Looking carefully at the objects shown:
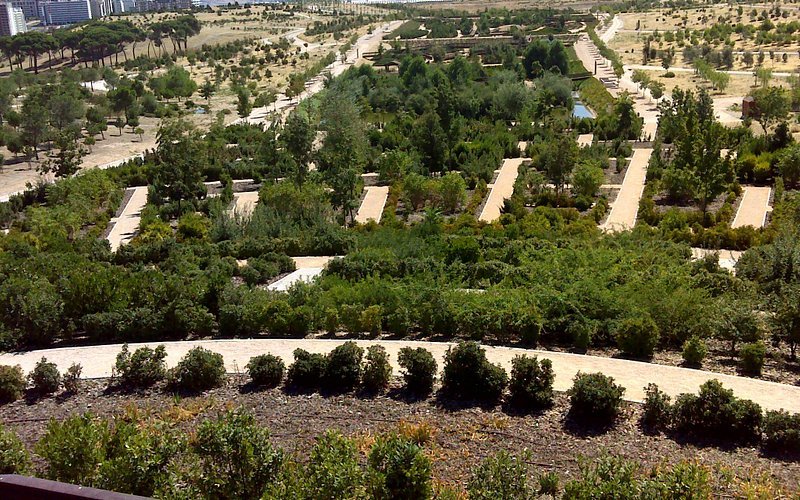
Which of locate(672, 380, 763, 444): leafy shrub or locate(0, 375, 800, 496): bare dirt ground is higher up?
locate(672, 380, 763, 444): leafy shrub

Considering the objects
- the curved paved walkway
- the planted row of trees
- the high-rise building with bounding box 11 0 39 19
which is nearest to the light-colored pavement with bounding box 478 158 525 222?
the curved paved walkway

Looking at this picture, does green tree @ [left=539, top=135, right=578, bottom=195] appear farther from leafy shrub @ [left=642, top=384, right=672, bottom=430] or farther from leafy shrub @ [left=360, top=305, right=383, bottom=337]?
leafy shrub @ [left=642, top=384, right=672, bottom=430]

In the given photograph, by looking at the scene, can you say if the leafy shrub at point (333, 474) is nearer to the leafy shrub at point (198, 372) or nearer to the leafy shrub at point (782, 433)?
the leafy shrub at point (198, 372)

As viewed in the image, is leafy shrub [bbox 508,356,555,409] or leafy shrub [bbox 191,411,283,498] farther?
leafy shrub [bbox 508,356,555,409]

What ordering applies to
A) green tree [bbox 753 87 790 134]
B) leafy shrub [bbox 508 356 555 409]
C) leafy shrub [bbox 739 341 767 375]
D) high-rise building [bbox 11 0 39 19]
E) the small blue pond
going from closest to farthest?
leafy shrub [bbox 508 356 555 409] < leafy shrub [bbox 739 341 767 375] < green tree [bbox 753 87 790 134] < the small blue pond < high-rise building [bbox 11 0 39 19]

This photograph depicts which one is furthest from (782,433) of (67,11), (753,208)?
(67,11)

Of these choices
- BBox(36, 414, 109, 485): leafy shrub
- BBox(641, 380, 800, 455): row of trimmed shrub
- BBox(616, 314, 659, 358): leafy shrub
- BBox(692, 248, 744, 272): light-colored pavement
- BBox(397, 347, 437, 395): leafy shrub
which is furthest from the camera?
BBox(692, 248, 744, 272): light-colored pavement

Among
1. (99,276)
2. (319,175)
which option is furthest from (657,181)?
(99,276)
